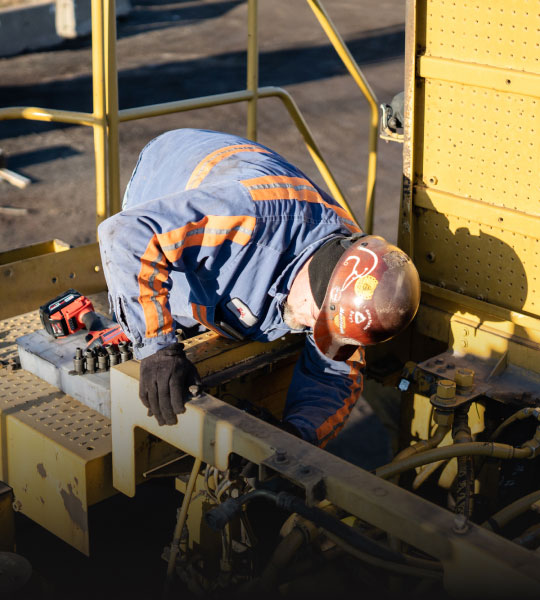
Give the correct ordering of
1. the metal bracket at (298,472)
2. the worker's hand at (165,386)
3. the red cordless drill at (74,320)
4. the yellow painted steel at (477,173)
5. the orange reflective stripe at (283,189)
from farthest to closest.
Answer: the red cordless drill at (74,320), the yellow painted steel at (477,173), the orange reflective stripe at (283,189), the worker's hand at (165,386), the metal bracket at (298,472)

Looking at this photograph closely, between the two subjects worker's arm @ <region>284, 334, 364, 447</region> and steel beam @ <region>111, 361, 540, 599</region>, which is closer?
steel beam @ <region>111, 361, 540, 599</region>

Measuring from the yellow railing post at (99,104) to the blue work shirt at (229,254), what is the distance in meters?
0.52

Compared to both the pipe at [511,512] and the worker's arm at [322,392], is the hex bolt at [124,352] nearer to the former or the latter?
the worker's arm at [322,392]

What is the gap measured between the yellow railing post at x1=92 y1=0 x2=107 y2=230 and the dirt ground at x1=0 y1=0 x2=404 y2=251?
14.3 feet

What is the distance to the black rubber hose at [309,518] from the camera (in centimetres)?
247

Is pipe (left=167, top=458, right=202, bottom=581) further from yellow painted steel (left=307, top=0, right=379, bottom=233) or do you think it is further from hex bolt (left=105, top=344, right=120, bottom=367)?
yellow painted steel (left=307, top=0, right=379, bottom=233)

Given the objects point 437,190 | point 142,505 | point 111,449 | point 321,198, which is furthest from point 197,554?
point 437,190

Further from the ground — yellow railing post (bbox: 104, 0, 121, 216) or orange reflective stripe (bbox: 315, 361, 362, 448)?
yellow railing post (bbox: 104, 0, 121, 216)

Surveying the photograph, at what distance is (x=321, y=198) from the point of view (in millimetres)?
3467

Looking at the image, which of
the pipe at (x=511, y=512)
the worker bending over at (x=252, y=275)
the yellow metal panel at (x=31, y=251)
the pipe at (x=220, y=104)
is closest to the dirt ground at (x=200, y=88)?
the yellow metal panel at (x=31, y=251)

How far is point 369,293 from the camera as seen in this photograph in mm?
2951

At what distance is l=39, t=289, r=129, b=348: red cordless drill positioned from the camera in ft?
12.0

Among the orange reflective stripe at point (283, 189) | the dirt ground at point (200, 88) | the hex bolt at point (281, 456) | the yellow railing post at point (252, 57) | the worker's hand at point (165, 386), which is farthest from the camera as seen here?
the dirt ground at point (200, 88)

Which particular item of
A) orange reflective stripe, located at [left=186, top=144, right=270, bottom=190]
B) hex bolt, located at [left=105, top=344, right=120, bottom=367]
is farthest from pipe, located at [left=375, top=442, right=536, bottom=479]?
orange reflective stripe, located at [left=186, top=144, right=270, bottom=190]
